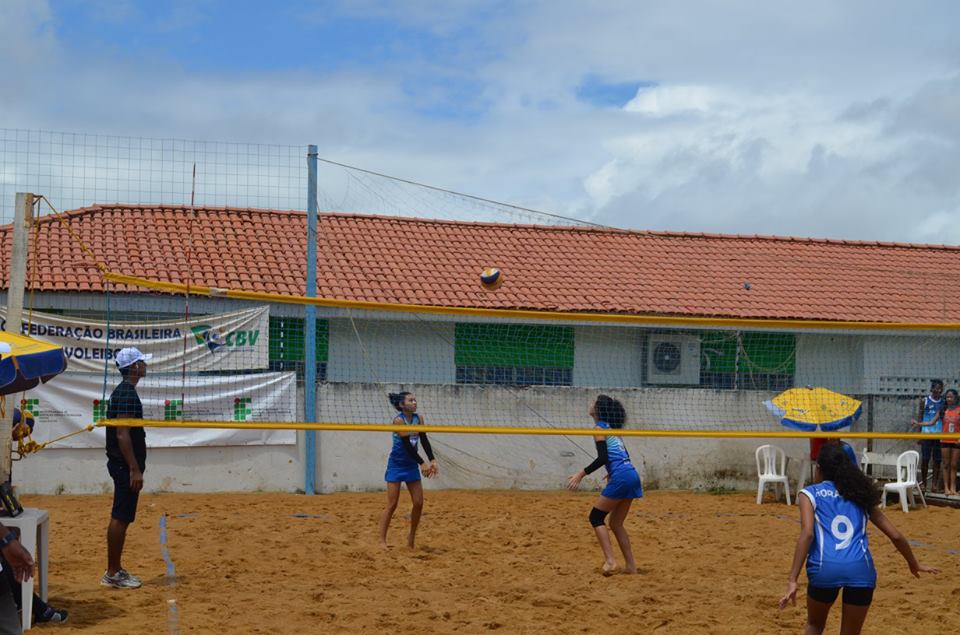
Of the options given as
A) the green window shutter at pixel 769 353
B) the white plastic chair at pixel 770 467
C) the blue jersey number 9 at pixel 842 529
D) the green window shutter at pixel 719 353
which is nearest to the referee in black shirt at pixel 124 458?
the blue jersey number 9 at pixel 842 529

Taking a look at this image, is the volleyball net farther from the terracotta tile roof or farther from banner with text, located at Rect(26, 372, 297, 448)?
the terracotta tile roof

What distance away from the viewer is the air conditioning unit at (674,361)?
1734 cm

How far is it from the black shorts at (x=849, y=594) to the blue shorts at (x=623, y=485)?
3.37m

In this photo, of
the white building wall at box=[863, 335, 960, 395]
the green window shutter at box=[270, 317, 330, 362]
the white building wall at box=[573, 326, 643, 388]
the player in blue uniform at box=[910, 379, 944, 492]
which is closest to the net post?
the green window shutter at box=[270, 317, 330, 362]

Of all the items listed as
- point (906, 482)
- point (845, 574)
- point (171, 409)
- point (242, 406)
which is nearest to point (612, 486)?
point (845, 574)

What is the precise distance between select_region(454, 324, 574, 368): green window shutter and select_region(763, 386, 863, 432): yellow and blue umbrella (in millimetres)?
3612

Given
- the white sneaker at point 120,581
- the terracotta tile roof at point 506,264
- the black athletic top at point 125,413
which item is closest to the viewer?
the black athletic top at point 125,413

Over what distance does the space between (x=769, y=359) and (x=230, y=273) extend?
363 inches

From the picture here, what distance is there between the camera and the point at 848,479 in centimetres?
600

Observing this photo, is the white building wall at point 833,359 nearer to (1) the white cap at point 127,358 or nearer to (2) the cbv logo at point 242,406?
(2) the cbv logo at point 242,406

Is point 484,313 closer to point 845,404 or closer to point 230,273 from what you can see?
point 845,404

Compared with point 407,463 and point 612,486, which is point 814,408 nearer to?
point 612,486

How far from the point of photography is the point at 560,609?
810 centimetres

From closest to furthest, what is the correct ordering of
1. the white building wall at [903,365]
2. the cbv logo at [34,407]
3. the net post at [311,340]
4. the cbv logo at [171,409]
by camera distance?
1. the cbv logo at [171,409]
2. the cbv logo at [34,407]
3. the net post at [311,340]
4. the white building wall at [903,365]
